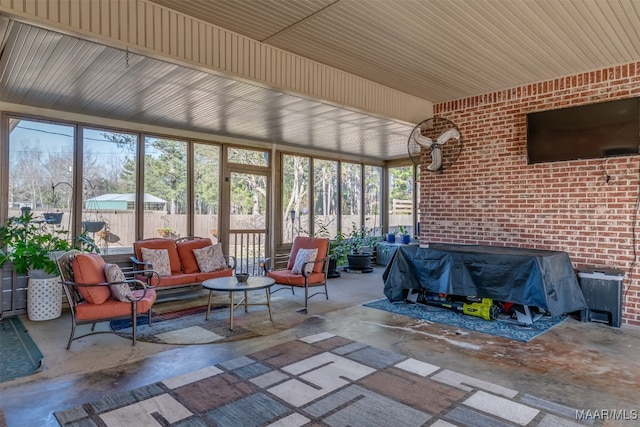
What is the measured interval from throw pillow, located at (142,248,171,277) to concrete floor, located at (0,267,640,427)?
1177 millimetres

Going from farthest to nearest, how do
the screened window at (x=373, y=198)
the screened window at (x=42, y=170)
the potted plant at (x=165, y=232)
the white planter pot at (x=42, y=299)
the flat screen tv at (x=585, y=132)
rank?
the screened window at (x=373, y=198), the potted plant at (x=165, y=232), the screened window at (x=42, y=170), the white planter pot at (x=42, y=299), the flat screen tv at (x=585, y=132)

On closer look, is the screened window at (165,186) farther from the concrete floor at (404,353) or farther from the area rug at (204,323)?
the concrete floor at (404,353)

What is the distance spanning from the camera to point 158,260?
5.31 m

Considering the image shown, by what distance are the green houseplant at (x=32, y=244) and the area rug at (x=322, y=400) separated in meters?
2.67

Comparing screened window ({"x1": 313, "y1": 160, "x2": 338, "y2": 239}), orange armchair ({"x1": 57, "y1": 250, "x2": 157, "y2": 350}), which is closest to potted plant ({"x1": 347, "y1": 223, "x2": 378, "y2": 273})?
screened window ({"x1": 313, "y1": 160, "x2": 338, "y2": 239})

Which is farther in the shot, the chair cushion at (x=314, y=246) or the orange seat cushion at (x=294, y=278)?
the chair cushion at (x=314, y=246)

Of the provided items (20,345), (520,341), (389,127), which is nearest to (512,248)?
(520,341)

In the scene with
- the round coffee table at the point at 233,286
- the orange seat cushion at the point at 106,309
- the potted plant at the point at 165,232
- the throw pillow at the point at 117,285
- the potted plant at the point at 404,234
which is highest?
the potted plant at the point at 165,232

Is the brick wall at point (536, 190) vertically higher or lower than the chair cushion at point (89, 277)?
higher

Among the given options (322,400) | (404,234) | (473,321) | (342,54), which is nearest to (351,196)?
(404,234)

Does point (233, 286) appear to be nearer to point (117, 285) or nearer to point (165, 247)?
point (117, 285)

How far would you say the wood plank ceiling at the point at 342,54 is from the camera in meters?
2.97

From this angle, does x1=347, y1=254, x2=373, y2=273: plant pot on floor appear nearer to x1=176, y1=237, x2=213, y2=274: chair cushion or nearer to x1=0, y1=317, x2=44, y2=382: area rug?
x1=176, y1=237, x2=213, y2=274: chair cushion

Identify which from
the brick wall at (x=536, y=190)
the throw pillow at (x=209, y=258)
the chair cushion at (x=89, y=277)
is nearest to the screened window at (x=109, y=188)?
the throw pillow at (x=209, y=258)
